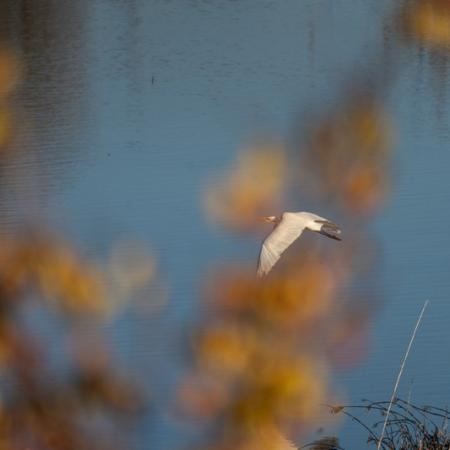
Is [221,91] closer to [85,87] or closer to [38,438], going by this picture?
[85,87]

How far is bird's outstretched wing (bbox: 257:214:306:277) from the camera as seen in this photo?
4504 millimetres

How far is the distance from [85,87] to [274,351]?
3.59m

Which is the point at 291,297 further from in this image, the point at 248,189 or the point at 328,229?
the point at 248,189

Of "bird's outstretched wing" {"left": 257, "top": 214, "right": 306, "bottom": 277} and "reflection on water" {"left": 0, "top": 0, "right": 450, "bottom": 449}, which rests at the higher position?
"bird's outstretched wing" {"left": 257, "top": 214, "right": 306, "bottom": 277}

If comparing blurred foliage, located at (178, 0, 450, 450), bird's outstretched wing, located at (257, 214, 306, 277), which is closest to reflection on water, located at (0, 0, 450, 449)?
blurred foliage, located at (178, 0, 450, 450)

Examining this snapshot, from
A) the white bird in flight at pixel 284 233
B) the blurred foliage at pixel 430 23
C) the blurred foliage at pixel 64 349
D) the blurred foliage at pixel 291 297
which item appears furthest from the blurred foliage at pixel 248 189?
the blurred foliage at pixel 430 23

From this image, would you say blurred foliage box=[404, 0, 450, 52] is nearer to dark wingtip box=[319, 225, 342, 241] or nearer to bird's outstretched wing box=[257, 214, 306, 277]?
dark wingtip box=[319, 225, 342, 241]

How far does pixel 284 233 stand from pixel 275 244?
0.04m

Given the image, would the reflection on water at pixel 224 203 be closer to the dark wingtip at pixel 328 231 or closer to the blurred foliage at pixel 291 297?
the blurred foliage at pixel 291 297

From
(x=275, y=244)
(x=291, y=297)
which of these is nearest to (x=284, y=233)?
(x=275, y=244)

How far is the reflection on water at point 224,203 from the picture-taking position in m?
4.07

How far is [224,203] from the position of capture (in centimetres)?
572

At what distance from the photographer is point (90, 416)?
392 centimetres

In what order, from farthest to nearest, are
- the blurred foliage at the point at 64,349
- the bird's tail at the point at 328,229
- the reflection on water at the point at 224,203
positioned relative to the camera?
the bird's tail at the point at 328,229
the reflection on water at the point at 224,203
the blurred foliage at the point at 64,349
